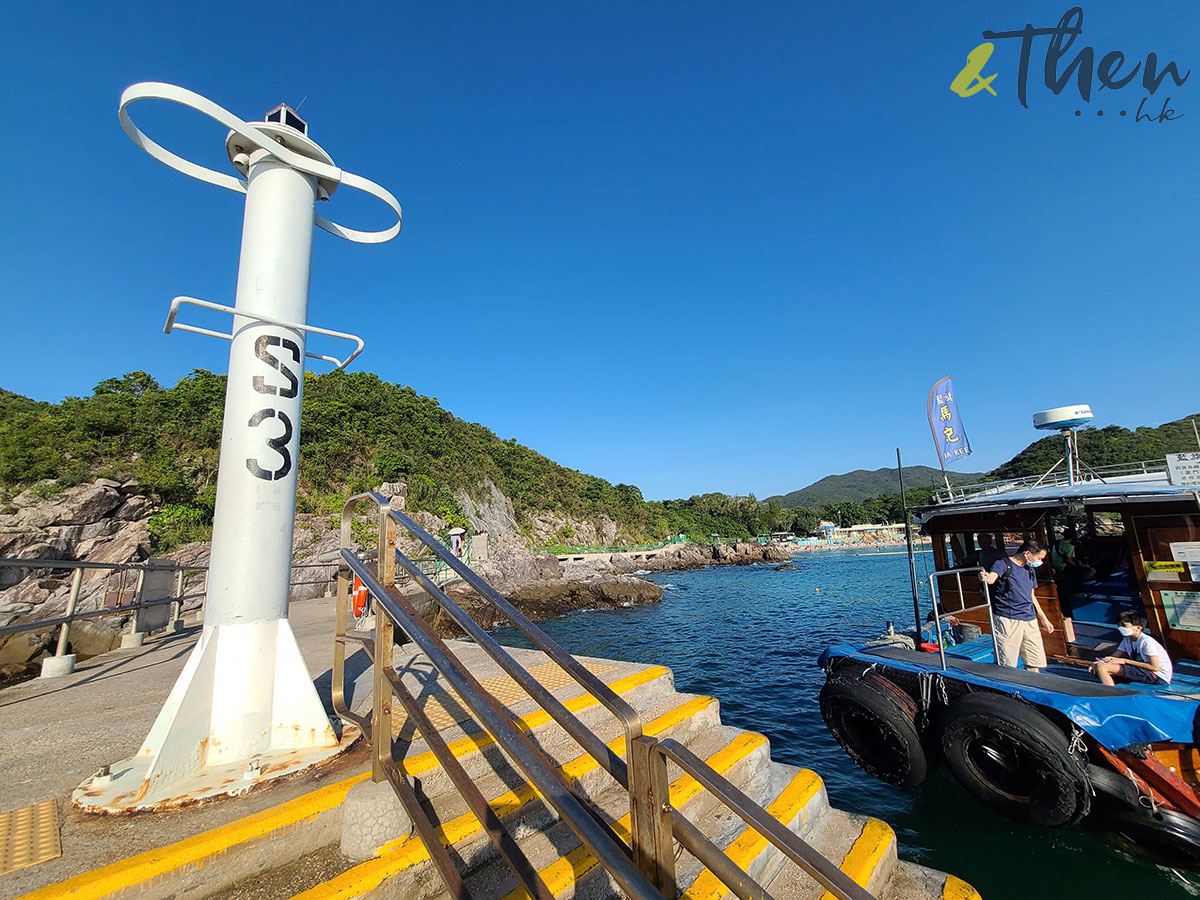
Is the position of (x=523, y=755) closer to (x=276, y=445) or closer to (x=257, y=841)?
(x=257, y=841)

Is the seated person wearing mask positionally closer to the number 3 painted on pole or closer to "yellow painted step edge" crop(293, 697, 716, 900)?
"yellow painted step edge" crop(293, 697, 716, 900)

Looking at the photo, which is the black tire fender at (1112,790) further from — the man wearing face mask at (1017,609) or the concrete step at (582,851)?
the concrete step at (582,851)

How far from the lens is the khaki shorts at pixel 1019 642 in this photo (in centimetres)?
616

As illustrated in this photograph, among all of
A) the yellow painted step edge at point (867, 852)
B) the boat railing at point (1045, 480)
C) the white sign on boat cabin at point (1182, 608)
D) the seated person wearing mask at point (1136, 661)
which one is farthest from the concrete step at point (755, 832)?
the boat railing at point (1045, 480)

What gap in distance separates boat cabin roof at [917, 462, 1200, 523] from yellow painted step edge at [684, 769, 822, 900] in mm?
5285

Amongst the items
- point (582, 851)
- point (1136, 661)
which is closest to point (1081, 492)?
point (1136, 661)

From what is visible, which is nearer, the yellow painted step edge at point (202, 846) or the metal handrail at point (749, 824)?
the metal handrail at point (749, 824)

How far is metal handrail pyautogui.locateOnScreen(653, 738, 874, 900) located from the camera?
4.33 ft

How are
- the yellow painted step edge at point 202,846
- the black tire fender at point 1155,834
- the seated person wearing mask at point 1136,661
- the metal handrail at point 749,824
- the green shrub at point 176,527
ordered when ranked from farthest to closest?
the green shrub at point 176,527
the seated person wearing mask at point 1136,661
the black tire fender at point 1155,834
the yellow painted step edge at point 202,846
the metal handrail at point 749,824

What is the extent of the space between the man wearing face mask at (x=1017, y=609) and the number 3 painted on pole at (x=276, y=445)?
7.75 meters

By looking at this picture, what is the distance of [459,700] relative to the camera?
3.96 meters

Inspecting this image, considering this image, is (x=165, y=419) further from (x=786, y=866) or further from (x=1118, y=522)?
(x=1118, y=522)

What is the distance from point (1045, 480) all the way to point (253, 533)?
11.5 m

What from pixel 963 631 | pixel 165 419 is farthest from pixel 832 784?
pixel 165 419
